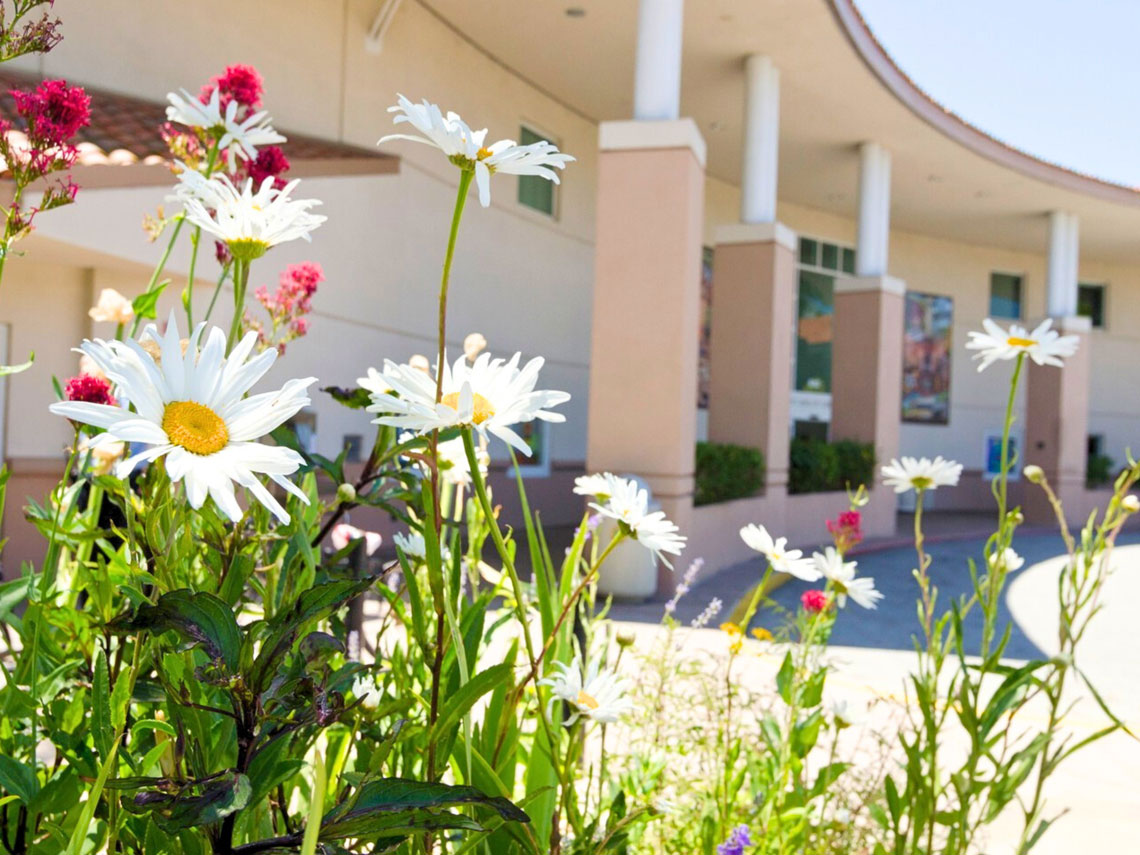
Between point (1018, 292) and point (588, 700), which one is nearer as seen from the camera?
point (588, 700)

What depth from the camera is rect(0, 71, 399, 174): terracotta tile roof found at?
6.49 meters

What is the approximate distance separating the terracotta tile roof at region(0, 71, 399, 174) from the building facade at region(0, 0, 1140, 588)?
0.43 ft

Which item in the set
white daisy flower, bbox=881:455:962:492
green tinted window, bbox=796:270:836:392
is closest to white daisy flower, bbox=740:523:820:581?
white daisy flower, bbox=881:455:962:492

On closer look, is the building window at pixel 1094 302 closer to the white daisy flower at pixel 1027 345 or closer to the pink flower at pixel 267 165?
the white daisy flower at pixel 1027 345

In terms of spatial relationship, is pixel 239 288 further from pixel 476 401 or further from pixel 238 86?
pixel 238 86

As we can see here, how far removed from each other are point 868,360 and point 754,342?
3656 millimetres

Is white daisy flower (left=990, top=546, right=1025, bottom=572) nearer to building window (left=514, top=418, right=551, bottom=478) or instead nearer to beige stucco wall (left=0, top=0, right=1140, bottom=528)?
beige stucco wall (left=0, top=0, right=1140, bottom=528)

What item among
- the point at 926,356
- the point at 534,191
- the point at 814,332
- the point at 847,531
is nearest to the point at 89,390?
the point at 847,531

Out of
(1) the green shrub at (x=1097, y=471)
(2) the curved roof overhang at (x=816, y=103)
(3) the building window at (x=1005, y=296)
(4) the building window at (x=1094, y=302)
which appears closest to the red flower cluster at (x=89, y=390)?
(2) the curved roof overhang at (x=816, y=103)

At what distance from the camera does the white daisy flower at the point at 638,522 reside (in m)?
0.99

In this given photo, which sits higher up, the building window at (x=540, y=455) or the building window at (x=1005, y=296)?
the building window at (x=1005, y=296)

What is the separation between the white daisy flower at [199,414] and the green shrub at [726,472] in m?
8.88

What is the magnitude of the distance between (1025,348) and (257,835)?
4.58 ft

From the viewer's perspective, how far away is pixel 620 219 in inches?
326
